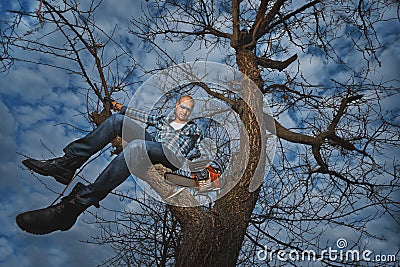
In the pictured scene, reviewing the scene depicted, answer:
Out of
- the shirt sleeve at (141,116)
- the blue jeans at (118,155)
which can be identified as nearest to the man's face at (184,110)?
the shirt sleeve at (141,116)

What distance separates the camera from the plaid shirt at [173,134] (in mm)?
3227

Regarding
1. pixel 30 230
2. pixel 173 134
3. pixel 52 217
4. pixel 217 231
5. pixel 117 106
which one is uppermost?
pixel 117 106

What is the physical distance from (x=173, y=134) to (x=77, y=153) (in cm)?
77

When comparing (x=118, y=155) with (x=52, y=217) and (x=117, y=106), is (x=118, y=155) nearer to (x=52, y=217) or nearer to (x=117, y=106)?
(x=117, y=106)

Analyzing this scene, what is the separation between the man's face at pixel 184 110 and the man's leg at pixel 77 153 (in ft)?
1.48

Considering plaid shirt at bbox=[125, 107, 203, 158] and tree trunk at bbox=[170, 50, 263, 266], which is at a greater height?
plaid shirt at bbox=[125, 107, 203, 158]

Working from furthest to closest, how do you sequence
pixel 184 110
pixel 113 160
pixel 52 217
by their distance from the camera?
pixel 184 110, pixel 113 160, pixel 52 217

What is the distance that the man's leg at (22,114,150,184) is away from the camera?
3.04 metres

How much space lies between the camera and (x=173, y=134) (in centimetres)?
328

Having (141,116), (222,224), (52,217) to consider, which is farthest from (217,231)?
(52,217)

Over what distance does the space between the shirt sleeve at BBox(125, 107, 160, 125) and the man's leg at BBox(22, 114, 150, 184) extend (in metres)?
0.12

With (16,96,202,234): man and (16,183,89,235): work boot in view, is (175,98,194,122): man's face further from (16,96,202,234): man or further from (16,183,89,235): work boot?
(16,183,89,235): work boot

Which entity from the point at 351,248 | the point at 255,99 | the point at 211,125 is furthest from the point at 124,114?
the point at 351,248

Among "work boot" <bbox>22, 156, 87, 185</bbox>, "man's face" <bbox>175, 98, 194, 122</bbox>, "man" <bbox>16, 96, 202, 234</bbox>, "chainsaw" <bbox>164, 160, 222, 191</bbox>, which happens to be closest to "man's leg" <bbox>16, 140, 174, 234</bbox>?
"man" <bbox>16, 96, 202, 234</bbox>
